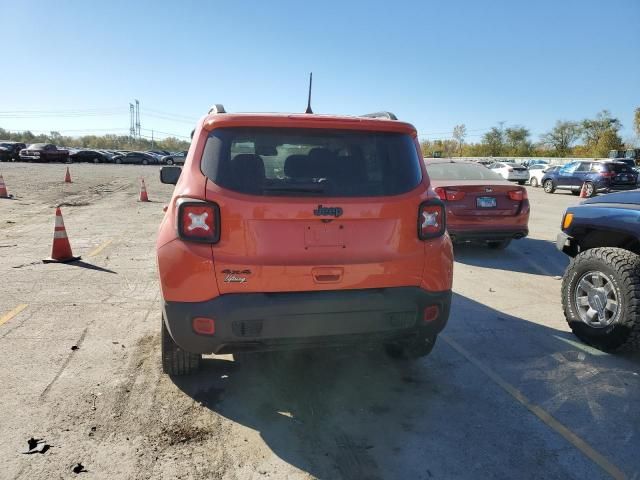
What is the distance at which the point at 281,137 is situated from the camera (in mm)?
3051

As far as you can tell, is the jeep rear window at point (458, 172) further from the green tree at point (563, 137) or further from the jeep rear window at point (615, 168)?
the green tree at point (563, 137)

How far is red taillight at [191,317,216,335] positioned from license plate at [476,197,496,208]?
20.1ft

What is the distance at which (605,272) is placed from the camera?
4.22 meters

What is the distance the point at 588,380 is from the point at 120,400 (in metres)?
3.39

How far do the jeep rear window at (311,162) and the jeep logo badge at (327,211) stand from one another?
0.11 m

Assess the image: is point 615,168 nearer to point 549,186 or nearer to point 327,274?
point 549,186

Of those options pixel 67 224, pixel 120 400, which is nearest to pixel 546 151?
pixel 67 224

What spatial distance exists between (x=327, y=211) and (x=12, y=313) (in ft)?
12.6

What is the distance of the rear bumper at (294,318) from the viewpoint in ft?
9.31

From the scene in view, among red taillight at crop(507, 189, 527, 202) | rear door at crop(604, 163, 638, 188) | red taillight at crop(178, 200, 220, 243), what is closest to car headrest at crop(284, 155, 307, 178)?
red taillight at crop(178, 200, 220, 243)

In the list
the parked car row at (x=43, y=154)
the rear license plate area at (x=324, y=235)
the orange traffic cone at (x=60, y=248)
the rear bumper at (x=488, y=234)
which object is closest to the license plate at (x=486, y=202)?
the rear bumper at (x=488, y=234)

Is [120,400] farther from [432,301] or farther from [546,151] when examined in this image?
[546,151]

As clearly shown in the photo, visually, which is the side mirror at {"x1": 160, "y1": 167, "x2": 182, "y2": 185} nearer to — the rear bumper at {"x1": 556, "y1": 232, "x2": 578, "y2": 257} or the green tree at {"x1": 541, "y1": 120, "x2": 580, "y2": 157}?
the rear bumper at {"x1": 556, "y1": 232, "x2": 578, "y2": 257}

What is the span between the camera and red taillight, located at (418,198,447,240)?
Result: 10.4ft
